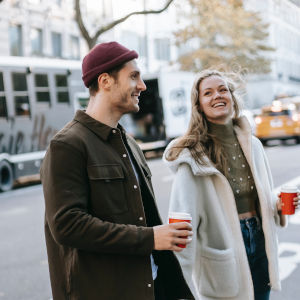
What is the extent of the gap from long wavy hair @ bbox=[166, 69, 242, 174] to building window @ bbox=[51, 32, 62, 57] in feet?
77.0

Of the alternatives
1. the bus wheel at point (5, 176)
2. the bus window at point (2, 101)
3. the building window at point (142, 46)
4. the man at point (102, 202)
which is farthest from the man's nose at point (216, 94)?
the building window at point (142, 46)

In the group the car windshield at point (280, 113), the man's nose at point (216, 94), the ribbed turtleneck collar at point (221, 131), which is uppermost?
the man's nose at point (216, 94)

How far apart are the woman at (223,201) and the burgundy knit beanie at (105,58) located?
35.7 inches

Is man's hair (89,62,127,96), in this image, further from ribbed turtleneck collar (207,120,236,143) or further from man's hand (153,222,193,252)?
ribbed turtleneck collar (207,120,236,143)

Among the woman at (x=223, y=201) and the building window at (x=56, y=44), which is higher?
the building window at (x=56, y=44)

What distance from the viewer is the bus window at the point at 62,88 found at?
46.8 feet

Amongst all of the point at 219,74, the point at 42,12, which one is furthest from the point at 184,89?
the point at 219,74

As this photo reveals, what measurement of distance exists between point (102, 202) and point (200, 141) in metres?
1.18

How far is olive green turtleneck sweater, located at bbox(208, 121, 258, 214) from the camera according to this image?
2.89 meters

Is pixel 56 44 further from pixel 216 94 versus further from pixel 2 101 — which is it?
pixel 216 94

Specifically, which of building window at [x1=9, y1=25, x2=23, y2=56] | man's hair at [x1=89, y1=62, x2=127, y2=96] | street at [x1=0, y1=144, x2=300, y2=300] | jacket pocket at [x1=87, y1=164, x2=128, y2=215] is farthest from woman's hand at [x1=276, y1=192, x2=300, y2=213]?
building window at [x1=9, y1=25, x2=23, y2=56]

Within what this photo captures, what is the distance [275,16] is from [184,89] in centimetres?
3843

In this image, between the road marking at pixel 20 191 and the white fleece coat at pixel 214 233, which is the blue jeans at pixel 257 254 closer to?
the white fleece coat at pixel 214 233

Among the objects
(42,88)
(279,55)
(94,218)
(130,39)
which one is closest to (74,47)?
(130,39)
